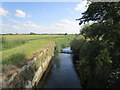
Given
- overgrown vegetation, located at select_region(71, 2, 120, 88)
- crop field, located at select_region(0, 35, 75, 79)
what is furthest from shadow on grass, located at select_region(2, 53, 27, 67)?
overgrown vegetation, located at select_region(71, 2, 120, 88)

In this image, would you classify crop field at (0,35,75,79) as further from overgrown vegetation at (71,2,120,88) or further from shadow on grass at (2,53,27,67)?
overgrown vegetation at (71,2,120,88)

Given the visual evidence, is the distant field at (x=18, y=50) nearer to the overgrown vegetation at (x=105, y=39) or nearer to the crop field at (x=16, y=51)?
the crop field at (x=16, y=51)

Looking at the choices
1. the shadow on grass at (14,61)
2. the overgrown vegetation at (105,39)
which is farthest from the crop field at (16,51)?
the overgrown vegetation at (105,39)

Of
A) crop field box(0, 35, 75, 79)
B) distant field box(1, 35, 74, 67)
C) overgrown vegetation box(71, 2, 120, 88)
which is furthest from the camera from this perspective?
distant field box(1, 35, 74, 67)

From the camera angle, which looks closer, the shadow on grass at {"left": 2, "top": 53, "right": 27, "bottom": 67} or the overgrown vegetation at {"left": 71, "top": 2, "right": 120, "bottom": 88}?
the overgrown vegetation at {"left": 71, "top": 2, "right": 120, "bottom": 88}

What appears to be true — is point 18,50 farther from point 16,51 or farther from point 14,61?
point 14,61

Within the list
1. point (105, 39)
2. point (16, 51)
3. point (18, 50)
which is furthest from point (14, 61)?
point (105, 39)

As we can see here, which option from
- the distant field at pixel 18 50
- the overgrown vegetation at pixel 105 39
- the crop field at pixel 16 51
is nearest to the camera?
the overgrown vegetation at pixel 105 39

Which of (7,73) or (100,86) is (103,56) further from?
A: (7,73)

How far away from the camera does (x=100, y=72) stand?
295 inches

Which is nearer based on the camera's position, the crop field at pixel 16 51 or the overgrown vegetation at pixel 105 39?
the overgrown vegetation at pixel 105 39

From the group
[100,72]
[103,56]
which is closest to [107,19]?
[103,56]


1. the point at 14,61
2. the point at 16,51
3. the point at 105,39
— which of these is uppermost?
the point at 105,39

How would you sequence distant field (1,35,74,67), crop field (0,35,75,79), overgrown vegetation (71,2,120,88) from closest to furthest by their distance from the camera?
overgrown vegetation (71,2,120,88), crop field (0,35,75,79), distant field (1,35,74,67)
